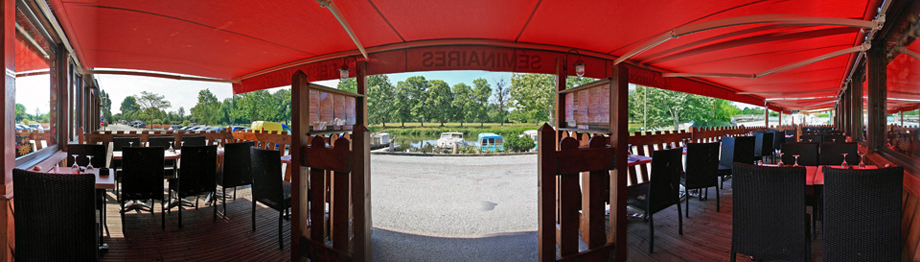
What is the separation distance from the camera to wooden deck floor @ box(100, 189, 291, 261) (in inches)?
94.1

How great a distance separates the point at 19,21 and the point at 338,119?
3421 mm

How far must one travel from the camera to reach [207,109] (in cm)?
3128

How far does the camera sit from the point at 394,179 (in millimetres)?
6242

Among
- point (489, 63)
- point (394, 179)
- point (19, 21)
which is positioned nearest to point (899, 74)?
point (489, 63)

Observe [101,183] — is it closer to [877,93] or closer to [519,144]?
[877,93]

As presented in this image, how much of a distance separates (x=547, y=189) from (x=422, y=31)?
264cm

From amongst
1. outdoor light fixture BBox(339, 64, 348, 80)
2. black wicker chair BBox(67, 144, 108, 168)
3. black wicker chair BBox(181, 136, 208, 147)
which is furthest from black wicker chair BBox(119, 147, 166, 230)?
black wicker chair BBox(181, 136, 208, 147)

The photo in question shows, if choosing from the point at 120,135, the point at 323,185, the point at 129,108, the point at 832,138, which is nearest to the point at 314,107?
the point at 323,185

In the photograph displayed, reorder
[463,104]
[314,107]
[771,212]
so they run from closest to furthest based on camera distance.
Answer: [771,212] < [314,107] < [463,104]

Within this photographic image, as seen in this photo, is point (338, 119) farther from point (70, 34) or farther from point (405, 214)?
point (70, 34)

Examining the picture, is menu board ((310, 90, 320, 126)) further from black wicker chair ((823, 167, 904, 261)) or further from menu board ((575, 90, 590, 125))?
black wicker chair ((823, 167, 904, 261))

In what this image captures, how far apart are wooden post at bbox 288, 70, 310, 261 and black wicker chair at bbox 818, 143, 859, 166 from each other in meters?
5.40

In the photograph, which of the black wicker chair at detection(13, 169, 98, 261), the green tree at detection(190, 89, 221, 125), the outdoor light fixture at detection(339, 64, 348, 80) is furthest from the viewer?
the green tree at detection(190, 89, 221, 125)

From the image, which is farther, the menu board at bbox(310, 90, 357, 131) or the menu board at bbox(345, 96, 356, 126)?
the menu board at bbox(345, 96, 356, 126)
